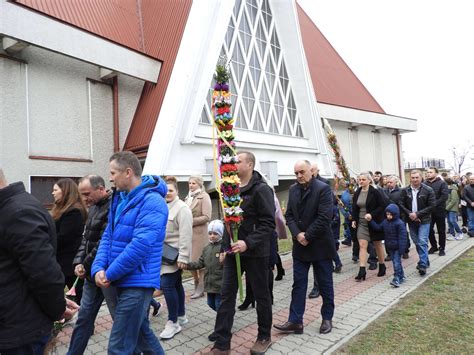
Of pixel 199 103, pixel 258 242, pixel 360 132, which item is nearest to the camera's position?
pixel 258 242

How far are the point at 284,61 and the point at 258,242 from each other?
12.4 meters

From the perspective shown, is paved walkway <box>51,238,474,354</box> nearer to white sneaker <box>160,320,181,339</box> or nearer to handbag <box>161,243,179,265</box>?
white sneaker <box>160,320,181,339</box>

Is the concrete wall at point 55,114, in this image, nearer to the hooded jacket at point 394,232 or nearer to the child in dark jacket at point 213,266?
the child in dark jacket at point 213,266

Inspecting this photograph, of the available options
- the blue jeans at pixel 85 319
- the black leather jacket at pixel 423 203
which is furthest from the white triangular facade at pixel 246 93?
the blue jeans at pixel 85 319

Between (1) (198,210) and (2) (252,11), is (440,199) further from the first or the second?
(2) (252,11)

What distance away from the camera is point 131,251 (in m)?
2.65

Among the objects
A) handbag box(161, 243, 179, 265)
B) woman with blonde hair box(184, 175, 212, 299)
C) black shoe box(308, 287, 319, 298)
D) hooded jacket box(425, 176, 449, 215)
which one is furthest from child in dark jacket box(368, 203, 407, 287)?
handbag box(161, 243, 179, 265)

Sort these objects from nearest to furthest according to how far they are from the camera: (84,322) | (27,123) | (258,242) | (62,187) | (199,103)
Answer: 1. (84,322)
2. (258,242)
3. (62,187)
4. (27,123)
5. (199,103)

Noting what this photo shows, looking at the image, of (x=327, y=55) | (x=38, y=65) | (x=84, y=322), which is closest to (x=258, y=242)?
(x=84, y=322)

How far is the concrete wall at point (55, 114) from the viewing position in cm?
844

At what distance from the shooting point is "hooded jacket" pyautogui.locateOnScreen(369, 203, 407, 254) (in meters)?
6.25

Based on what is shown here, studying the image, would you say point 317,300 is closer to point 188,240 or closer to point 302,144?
point 188,240

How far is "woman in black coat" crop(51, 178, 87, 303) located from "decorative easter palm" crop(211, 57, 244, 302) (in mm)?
1782

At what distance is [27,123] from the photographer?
870cm
